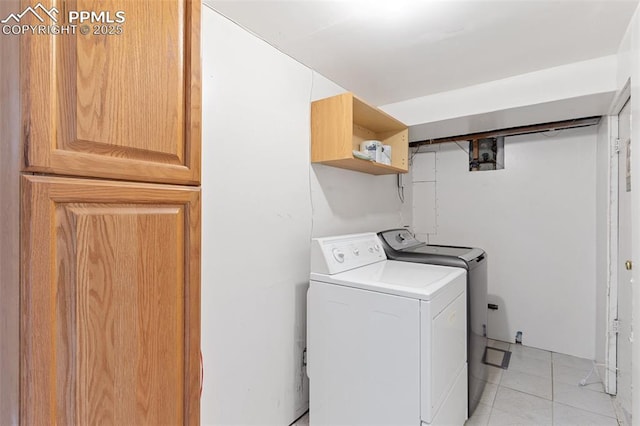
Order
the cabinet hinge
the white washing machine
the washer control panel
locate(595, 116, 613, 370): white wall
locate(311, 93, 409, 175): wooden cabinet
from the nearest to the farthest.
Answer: the white washing machine < the washer control panel < locate(311, 93, 409, 175): wooden cabinet < the cabinet hinge < locate(595, 116, 613, 370): white wall

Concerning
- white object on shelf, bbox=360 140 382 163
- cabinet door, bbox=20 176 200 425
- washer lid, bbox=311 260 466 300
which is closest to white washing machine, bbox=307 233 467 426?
washer lid, bbox=311 260 466 300

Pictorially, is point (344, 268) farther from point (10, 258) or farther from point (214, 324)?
point (10, 258)

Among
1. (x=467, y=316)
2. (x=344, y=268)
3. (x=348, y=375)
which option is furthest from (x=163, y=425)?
(x=467, y=316)

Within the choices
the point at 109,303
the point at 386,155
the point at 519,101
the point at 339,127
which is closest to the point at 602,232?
the point at 519,101

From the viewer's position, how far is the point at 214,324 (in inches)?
60.1

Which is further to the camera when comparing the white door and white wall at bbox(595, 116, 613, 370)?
white wall at bbox(595, 116, 613, 370)

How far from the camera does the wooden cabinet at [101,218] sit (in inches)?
23.7

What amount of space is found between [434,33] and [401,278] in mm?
1385

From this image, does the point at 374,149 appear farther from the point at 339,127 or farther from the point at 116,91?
the point at 116,91

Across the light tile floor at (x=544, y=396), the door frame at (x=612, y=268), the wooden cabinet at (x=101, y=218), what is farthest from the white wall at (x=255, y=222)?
the door frame at (x=612, y=268)

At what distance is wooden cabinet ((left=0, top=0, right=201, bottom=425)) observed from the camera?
0.60m

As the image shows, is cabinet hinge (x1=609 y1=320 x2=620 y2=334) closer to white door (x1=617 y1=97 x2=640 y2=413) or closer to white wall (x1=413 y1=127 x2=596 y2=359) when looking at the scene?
white door (x1=617 y1=97 x2=640 y2=413)

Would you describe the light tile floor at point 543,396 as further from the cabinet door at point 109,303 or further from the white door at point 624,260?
the cabinet door at point 109,303

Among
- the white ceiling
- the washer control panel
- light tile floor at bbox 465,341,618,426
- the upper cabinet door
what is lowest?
light tile floor at bbox 465,341,618,426
